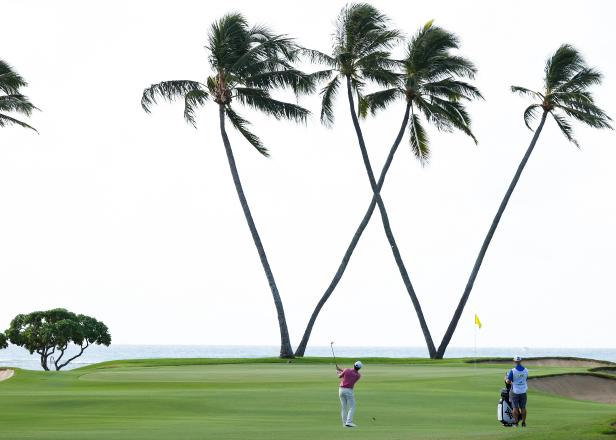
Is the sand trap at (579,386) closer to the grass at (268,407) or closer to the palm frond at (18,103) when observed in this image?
the grass at (268,407)

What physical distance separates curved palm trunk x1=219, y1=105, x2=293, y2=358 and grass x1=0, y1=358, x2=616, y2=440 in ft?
41.8

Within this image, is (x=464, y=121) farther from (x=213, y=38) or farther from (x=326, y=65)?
(x=213, y=38)

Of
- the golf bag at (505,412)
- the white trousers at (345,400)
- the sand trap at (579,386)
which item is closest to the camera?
the white trousers at (345,400)

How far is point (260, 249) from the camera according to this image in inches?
2378

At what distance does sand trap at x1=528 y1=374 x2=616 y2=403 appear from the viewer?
4038cm

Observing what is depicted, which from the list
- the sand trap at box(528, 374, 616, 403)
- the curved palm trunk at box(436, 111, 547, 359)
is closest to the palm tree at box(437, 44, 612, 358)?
the curved palm trunk at box(436, 111, 547, 359)

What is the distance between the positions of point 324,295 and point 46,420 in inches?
1393

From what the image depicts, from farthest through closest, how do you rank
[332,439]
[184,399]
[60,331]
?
1. [60,331]
2. [184,399]
3. [332,439]

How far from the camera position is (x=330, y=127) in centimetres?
6406

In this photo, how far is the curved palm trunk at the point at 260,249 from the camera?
60.0 metres

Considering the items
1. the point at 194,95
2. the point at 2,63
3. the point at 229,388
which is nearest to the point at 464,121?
the point at 194,95

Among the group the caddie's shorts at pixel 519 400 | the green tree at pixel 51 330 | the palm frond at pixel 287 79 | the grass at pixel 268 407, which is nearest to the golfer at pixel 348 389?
the grass at pixel 268 407

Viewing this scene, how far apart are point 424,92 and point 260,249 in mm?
14582

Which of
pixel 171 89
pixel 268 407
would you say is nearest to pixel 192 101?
pixel 171 89
